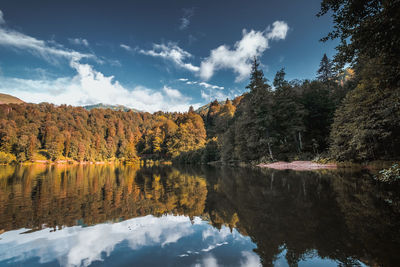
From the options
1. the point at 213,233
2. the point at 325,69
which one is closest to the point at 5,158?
the point at 213,233

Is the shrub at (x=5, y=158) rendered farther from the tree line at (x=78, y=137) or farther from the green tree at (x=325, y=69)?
the green tree at (x=325, y=69)

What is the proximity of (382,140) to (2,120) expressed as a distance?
94.7 meters

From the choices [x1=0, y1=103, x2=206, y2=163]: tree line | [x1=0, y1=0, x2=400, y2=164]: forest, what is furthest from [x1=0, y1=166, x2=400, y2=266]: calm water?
[x1=0, y1=103, x2=206, y2=163]: tree line

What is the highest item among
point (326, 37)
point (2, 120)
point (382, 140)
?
point (2, 120)

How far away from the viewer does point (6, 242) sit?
12.4ft

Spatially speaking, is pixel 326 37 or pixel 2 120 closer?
pixel 326 37

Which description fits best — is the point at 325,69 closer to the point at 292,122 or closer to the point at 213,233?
the point at 292,122

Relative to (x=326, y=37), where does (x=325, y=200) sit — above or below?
below

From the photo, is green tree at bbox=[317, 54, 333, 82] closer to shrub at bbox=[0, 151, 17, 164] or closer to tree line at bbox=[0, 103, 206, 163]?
tree line at bbox=[0, 103, 206, 163]

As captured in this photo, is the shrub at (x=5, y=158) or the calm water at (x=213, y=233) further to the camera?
the shrub at (x=5, y=158)

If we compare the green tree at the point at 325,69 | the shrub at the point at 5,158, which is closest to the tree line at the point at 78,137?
the shrub at the point at 5,158

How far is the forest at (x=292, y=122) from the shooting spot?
756cm

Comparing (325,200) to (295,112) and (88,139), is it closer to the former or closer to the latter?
(295,112)

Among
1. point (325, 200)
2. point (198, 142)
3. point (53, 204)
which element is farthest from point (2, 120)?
point (325, 200)
